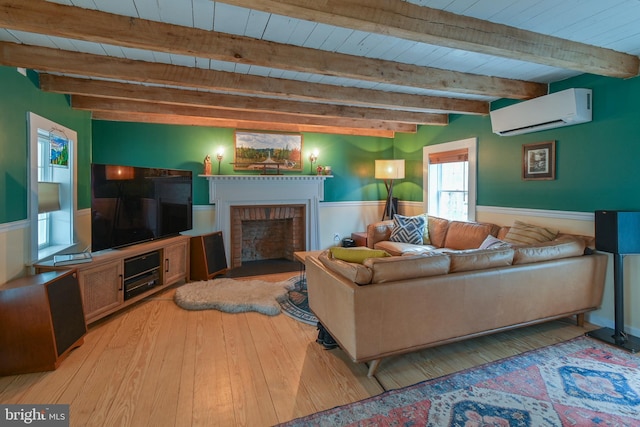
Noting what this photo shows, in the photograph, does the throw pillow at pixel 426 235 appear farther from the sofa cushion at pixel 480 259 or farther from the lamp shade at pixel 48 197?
the lamp shade at pixel 48 197

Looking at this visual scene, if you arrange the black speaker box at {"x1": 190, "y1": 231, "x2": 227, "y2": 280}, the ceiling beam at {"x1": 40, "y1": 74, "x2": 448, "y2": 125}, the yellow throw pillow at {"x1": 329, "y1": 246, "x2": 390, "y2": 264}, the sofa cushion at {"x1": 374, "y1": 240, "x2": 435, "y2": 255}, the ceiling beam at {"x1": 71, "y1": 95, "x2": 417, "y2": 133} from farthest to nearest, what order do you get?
1. the black speaker box at {"x1": 190, "y1": 231, "x2": 227, "y2": 280}
2. the sofa cushion at {"x1": 374, "y1": 240, "x2": 435, "y2": 255}
3. the ceiling beam at {"x1": 71, "y1": 95, "x2": 417, "y2": 133}
4. the ceiling beam at {"x1": 40, "y1": 74, "x2": 448, "y2": 125}
5. the yellow throw pillow at {"x1": 329, "y1": 246, "x2": 390, "y2": 264}

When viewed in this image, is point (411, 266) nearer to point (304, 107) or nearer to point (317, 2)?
point (317, 2)

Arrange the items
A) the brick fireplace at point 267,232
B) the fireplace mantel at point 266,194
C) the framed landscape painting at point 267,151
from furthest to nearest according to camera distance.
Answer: the brick fireplace at point 267,232
the framed landscape painting at point 267,151
the fireplace mantel at point 266,194

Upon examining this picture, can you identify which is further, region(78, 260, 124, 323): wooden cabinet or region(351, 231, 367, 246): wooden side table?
region(351, 231, 367, 246): wooden side table

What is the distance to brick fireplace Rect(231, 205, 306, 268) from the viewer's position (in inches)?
208

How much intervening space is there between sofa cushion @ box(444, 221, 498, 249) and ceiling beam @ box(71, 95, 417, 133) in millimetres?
1949

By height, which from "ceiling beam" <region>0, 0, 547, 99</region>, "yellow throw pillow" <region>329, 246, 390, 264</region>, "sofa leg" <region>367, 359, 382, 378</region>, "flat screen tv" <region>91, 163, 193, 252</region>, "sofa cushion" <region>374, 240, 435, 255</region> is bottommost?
"sofa leg" <region>367, 359, 382, 378</region>

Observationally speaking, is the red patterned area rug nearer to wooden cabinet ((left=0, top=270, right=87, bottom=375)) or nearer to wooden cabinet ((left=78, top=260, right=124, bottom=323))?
wooden cabinet ((left=0, top=270, right=87, bottom=375))

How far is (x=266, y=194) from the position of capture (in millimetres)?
5242

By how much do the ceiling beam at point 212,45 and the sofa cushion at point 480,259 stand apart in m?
1.56

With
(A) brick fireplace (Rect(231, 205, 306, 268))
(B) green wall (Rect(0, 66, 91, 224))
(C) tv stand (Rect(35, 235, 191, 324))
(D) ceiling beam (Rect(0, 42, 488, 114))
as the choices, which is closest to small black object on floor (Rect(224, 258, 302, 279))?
(A) brick fireplace (Rect(231, 205, 306, 268))

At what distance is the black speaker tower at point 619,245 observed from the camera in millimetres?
2631

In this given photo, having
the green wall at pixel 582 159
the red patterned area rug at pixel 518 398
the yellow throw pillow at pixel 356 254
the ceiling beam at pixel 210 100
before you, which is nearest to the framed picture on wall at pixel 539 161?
the green wall at pixel 582 159

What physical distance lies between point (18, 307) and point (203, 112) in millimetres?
2923
